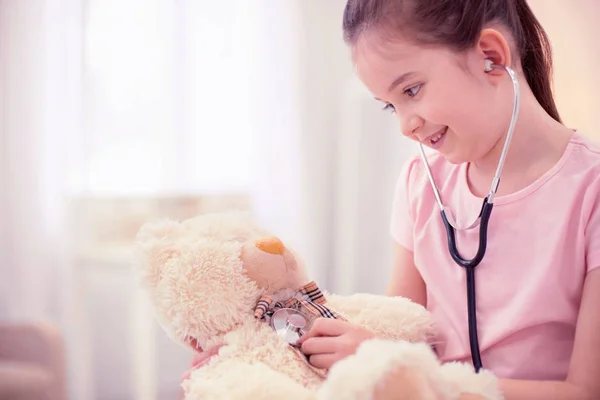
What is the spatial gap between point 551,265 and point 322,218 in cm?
178

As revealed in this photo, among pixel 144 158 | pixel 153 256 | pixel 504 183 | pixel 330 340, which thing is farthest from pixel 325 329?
pixel 144 158

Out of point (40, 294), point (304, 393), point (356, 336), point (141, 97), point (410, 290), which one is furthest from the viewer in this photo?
point (141, 97)

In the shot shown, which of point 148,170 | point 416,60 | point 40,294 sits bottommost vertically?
point 40,294

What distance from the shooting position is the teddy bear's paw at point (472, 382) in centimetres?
63

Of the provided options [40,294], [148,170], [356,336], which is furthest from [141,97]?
[356,336]

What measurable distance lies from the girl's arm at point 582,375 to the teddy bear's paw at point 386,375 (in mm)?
218

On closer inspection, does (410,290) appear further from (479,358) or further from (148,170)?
(148,170)

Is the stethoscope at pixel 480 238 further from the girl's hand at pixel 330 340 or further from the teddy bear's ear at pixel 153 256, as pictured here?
the teddy bear's ear at pixel 153 256

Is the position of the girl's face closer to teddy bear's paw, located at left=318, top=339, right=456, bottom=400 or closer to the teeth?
the teeth

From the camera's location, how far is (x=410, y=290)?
0.99 m

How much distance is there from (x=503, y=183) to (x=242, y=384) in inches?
19.1

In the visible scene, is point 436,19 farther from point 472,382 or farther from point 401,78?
point 472,382

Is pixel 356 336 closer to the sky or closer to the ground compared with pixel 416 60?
closer to the ground

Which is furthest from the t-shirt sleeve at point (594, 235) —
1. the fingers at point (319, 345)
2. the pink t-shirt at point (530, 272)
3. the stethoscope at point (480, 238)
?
the fingers at point (319, 345)
